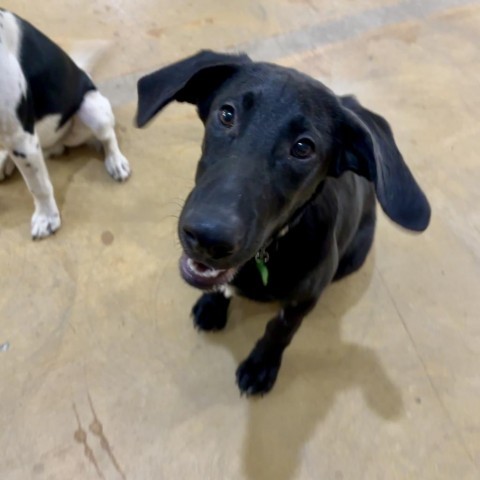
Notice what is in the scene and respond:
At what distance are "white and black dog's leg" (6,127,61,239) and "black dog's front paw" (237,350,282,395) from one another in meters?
0.93

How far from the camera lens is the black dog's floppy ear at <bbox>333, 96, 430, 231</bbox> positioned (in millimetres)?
1247

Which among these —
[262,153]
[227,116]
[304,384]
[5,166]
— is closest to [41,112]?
[5,166]

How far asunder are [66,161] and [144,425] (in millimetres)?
1192

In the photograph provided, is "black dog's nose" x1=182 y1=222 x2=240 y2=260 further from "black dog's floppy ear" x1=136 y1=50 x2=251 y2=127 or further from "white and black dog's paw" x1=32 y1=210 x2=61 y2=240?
"white and black dog's paw" x1=32 y1=210 x2=61 y2=240

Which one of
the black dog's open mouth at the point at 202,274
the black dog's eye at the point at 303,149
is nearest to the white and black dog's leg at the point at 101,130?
the black dog's open mouth at the point at 202,274

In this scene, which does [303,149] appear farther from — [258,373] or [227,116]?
[258,373]

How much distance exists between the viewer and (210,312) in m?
2.05

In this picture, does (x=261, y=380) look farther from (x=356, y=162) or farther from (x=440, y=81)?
(x=440, y=81)

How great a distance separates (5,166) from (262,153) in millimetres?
1469

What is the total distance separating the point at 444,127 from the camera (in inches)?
107

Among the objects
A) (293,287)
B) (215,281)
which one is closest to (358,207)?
(293,287)

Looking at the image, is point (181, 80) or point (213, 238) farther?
point (181, 80)

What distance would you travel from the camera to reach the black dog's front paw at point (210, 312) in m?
2.04

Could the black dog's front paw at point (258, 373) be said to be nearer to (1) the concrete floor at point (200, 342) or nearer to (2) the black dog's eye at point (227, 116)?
(1) the concrete floor at point (200, 342)
